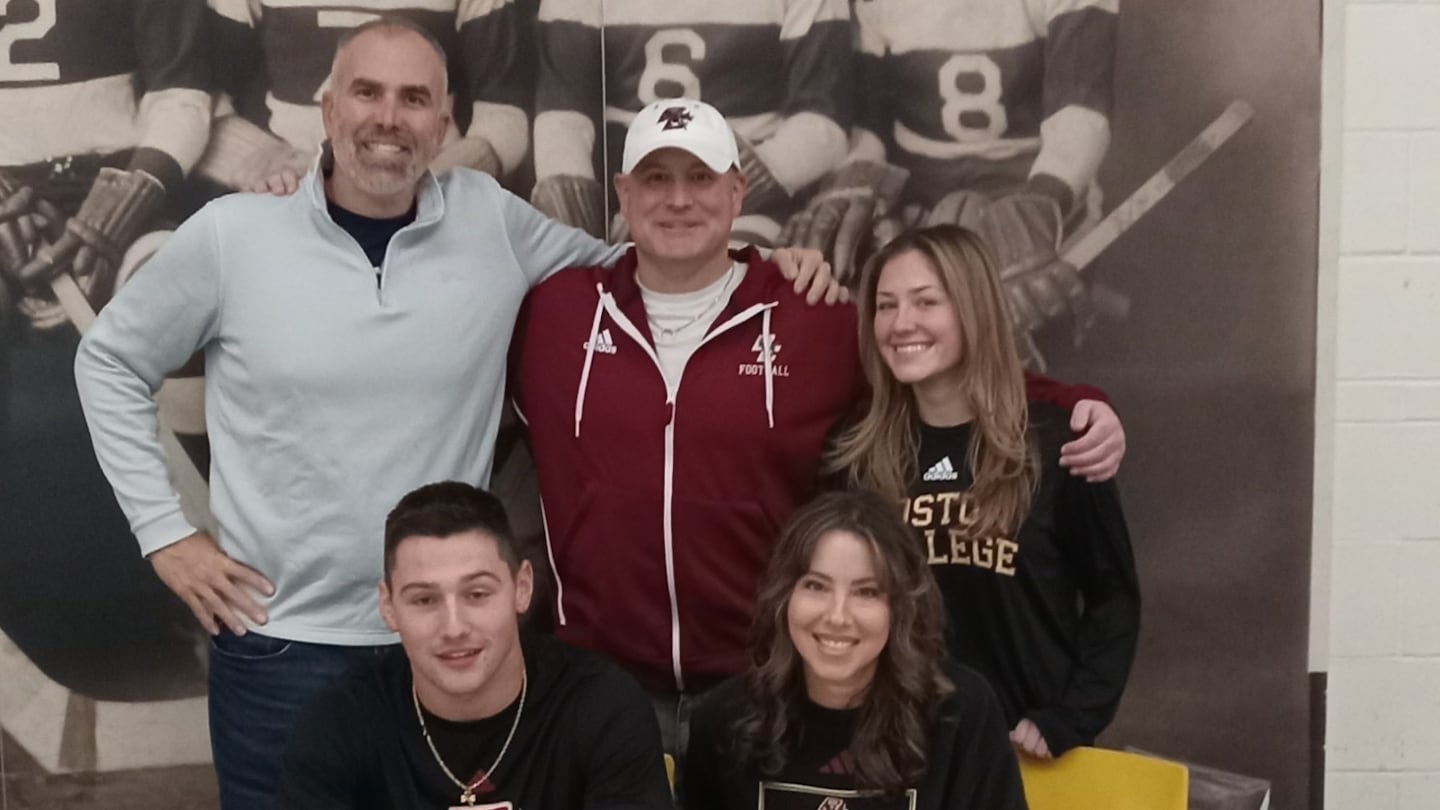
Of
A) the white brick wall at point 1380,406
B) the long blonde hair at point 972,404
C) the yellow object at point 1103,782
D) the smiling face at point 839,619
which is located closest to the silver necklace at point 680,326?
the long blonde hair at point 972,404

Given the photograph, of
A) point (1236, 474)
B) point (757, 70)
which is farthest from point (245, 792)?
point (1236, 474)

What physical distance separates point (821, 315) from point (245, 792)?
49.2 inches

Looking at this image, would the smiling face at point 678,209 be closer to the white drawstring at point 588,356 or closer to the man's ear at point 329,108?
the white drawstring at point 588,356

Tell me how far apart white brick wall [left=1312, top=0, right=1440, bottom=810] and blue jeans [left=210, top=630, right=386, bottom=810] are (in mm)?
1863

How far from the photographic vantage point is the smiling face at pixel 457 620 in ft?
5.53

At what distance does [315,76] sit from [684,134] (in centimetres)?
79

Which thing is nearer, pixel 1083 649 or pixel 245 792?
pixel 1083 649

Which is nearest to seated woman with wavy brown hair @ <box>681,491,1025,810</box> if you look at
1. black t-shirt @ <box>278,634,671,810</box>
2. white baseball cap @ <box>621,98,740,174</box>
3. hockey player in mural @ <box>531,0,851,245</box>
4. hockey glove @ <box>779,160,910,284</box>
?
black t-shirt @ <box>278,634,671,810</box>

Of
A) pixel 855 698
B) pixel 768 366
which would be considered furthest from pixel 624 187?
pixel 855 698

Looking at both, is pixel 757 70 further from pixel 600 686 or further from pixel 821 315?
pixel 600 686

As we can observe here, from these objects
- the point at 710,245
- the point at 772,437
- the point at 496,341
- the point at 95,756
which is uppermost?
the point at 710,245

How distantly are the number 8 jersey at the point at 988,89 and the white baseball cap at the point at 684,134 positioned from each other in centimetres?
45

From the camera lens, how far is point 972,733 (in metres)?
1.72

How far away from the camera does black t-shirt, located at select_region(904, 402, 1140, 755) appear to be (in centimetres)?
192
